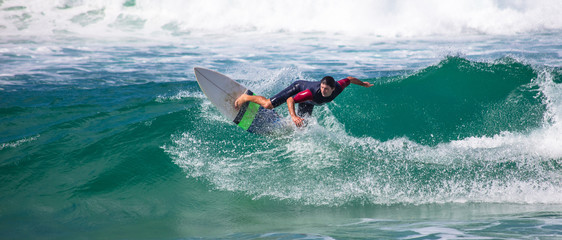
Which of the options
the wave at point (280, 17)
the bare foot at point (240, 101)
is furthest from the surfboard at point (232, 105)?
the wave at point (280, 17)

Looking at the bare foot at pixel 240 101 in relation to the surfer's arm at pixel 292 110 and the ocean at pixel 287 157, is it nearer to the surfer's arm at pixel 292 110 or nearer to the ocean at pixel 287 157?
the ocean at pixel 287 157

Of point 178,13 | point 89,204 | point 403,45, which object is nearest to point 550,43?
point 403,45

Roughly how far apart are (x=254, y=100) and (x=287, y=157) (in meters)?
1.16

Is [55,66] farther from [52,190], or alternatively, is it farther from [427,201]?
[427,201]

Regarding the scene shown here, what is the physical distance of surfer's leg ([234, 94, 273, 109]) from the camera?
6.29m

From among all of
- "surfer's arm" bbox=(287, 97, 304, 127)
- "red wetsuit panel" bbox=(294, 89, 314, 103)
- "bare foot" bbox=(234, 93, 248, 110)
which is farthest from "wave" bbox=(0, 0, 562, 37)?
"surfer's arm" bbox=(287, 97, 304, 127)

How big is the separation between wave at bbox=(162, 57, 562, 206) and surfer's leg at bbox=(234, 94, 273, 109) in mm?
544

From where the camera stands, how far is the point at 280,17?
27766 millimetres

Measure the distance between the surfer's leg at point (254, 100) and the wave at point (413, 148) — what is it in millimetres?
544

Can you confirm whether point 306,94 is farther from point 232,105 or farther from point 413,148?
point 413,148

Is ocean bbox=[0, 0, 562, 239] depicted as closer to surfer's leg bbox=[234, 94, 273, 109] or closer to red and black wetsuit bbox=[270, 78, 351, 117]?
surfer's leg bbox=[234, 94, 273, 109]

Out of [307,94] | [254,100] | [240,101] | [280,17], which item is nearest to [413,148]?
[307,94]

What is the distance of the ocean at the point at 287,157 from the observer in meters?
4.50

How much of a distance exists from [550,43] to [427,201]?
16630 millimetres
